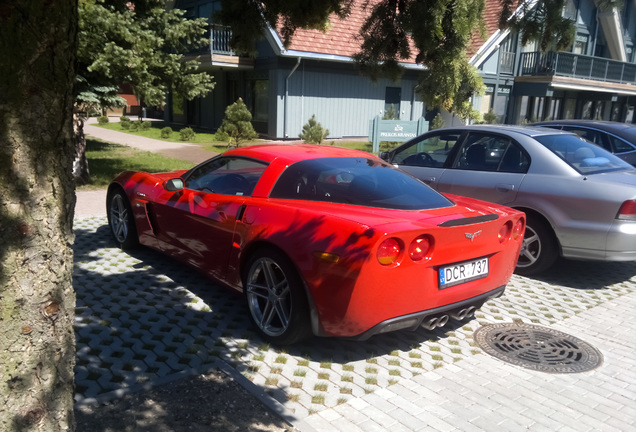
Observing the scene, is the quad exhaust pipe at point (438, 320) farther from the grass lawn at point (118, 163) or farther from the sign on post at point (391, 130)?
the sign on post at point (391, 130)

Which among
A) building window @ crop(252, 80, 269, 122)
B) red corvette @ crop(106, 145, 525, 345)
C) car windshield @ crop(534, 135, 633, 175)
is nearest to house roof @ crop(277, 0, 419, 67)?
building window @ crop(252, 80, 269, 122)

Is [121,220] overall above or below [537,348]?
above

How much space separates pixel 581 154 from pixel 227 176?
4.12 meters

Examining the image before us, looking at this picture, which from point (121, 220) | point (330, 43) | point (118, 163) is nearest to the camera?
point (121, 220)

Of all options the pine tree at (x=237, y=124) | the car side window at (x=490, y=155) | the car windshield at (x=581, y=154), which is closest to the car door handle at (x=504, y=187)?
the car side window at (x=490, y=155)

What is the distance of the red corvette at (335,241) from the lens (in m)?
3.57

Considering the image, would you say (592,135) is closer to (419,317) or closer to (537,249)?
(537,249)

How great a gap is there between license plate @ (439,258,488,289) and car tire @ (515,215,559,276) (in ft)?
7.38

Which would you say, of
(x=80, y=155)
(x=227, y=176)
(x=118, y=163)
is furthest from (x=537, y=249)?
(x=118, y=163)

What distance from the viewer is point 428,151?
735 centimetres

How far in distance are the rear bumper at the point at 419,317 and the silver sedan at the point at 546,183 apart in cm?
206

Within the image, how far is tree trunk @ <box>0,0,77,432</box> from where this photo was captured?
5.96 feet

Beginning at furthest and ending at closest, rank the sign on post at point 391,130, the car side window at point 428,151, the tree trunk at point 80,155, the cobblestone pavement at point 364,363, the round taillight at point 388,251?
1. the sign on post at point 391,130
2. the tree trunk at point 80,155
3. the car side window at point 428,151
4. the round taillight at point 388,251
5. the cobblestone pavement at point 364,363

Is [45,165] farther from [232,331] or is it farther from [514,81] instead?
[514,81]
